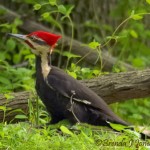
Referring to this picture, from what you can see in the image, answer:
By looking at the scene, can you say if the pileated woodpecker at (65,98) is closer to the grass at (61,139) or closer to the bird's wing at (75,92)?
the bird's wing at (75,92)

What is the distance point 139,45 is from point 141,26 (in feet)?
1.23

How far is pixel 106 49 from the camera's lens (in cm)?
1097

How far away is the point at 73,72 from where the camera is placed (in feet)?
25.3

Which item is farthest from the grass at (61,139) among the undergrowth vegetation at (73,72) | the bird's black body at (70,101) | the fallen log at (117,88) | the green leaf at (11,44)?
the green leaf at (11,44)

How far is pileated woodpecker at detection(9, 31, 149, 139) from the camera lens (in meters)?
6.76

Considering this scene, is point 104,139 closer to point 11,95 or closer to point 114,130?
point 114,130

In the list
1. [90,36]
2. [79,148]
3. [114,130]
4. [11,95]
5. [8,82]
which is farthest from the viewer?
[90,36]

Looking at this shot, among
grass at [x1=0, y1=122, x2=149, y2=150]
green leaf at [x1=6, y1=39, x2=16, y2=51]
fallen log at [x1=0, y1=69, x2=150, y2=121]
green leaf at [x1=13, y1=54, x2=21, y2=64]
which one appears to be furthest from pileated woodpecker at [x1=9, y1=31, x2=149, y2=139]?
green leaf at [x1=13, y1=54, x2=21, y2=64]

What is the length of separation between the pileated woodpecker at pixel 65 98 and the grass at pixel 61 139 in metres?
0.35

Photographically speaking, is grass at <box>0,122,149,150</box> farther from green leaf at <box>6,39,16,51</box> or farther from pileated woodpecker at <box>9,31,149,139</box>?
green leaf at <box>6,39,16,51</box>

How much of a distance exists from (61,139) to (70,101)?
840mm

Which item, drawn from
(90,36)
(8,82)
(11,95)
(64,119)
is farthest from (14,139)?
(90,36)

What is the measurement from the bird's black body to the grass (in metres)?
0.35

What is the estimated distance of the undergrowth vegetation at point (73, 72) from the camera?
5934 mm
